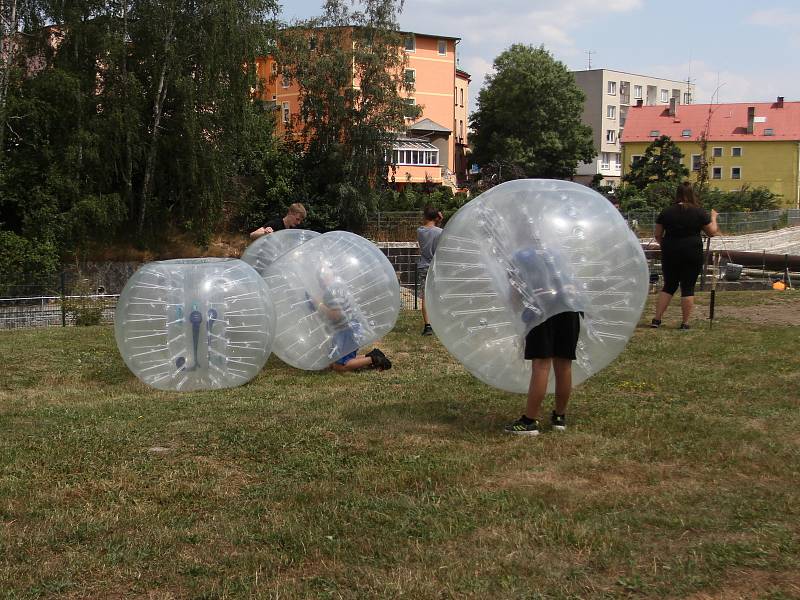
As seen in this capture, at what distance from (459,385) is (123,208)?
29130 millimetres

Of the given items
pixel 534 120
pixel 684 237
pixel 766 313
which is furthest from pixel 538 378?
pixel 534 120

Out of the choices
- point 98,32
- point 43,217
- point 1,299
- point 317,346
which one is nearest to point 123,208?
point 43,217

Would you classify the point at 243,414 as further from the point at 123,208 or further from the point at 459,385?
the point at 123,208

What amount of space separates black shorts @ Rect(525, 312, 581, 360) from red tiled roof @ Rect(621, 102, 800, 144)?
79.1 metres

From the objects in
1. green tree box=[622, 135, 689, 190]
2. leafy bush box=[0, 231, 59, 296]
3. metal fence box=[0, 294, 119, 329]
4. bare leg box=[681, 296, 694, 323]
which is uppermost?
green tree box=[622, 135, 689, 190]

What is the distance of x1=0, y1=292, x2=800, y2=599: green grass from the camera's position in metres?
3.86

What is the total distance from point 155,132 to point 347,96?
1109cm

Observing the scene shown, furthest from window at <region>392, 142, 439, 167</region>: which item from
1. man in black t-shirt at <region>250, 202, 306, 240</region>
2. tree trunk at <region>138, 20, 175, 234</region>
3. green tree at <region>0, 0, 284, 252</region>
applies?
man in black t-shirt at <region>250, 202, 306, 240</region>

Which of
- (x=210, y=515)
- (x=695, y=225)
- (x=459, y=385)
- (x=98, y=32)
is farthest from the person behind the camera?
(x=98, y=32)

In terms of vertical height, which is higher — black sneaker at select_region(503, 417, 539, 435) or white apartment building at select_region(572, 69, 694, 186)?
white apartment building at select_region(572, 69, 694, 186)

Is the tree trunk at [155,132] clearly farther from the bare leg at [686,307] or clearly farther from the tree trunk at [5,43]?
the bare leg at [686,307]

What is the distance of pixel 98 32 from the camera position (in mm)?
32250

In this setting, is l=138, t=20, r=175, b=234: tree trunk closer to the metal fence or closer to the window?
the metal fence

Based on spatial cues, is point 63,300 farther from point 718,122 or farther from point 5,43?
point 718,122
